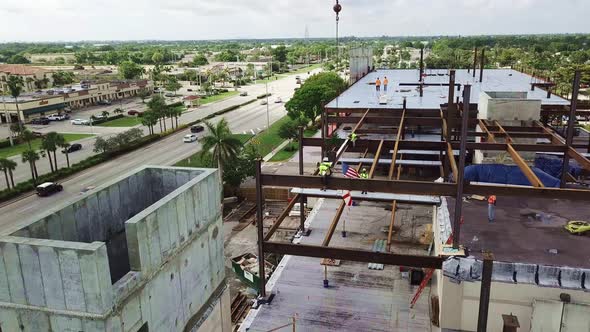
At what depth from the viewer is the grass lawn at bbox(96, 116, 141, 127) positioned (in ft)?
261

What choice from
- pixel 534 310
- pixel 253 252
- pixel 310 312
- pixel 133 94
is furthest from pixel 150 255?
pixel 133 94

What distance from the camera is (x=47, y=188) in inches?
1754

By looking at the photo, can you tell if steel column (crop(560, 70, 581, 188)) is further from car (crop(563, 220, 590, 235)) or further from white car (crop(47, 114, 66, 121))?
white car (crop(47, 114, 66, 121))

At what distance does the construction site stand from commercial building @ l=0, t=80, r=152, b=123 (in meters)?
70.0

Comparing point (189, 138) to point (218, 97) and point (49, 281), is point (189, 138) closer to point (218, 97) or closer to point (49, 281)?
point (218, 97)

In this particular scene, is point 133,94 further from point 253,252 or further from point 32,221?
point 32,221

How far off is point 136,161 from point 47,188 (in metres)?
12.3

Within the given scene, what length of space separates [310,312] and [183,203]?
375 inches

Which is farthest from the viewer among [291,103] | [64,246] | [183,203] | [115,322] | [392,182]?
[291,103]

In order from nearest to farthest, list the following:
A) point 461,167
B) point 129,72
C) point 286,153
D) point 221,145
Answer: point 461,167, point 221,145, point 286,153, point 129,72

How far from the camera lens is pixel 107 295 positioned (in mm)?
9945

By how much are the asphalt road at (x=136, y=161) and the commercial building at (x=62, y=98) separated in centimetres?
2543

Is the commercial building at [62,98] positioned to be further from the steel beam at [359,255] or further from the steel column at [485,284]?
the steel column at [485,284]

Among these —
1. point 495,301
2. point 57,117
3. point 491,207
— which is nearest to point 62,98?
point 57,117
